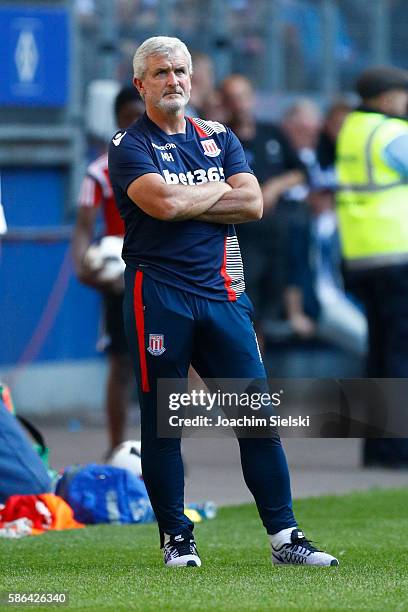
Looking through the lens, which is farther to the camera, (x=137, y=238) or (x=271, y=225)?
(x=271, y=225)

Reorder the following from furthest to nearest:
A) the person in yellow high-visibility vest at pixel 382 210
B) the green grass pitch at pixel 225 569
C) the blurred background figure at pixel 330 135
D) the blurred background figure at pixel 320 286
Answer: the blurred background figure at pixel 320 286
the blurred background figure at pixel 330 135
the person in yellow high-visibility vest at pixel 382 210
the green grass pitch at pixel 225 569

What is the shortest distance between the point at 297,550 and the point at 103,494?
6.50ft

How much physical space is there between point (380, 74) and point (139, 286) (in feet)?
14.0

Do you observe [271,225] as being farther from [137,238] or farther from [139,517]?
[137,238]

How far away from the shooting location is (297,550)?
6.10m

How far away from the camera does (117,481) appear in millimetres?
7859

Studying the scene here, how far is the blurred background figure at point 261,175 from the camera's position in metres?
11.8

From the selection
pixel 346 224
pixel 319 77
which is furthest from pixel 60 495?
pixel 319 77

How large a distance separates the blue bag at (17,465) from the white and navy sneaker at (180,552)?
5.43 ft

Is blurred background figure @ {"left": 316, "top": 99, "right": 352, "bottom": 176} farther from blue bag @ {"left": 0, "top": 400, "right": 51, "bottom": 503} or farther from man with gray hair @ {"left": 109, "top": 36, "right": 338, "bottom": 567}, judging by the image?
man with gray hair @ {"left": 109, "top": 36, "right": 338, "bottom": 567}

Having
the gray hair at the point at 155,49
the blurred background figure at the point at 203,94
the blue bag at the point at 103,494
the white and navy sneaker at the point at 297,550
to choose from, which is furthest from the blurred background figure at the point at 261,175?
the white and navy sneaker at the point at 297,550

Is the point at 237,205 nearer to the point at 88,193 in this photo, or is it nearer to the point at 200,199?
the point at 200,199

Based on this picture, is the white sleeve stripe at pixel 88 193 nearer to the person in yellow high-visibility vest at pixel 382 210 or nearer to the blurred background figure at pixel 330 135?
the person in yellow high-visibility vest at pixel 382 210

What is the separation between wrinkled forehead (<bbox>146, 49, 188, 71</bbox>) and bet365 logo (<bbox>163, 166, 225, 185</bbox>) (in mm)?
374
